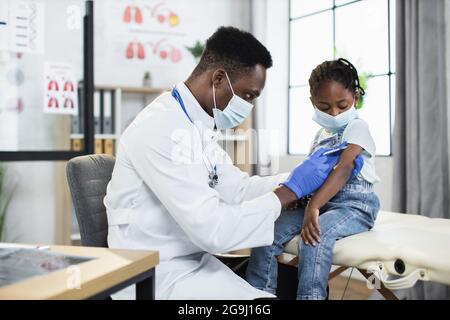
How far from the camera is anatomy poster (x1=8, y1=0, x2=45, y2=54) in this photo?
2889 mm

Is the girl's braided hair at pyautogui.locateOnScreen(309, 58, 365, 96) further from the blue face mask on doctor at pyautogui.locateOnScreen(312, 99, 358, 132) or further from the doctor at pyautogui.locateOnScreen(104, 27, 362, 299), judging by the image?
the doctor at pyautogui.locateOnScreen(104, 27, 362, 299)

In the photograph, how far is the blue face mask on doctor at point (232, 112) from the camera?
1.26 m

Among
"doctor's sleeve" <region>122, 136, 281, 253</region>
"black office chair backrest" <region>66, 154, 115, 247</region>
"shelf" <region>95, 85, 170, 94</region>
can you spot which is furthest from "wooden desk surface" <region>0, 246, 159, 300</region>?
"shelf" <region>95, 85, 170, 94</region>

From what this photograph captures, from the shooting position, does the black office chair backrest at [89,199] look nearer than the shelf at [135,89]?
Yes

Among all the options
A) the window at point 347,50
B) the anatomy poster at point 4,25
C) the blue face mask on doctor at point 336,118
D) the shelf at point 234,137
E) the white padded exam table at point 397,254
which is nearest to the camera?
the white padded exam table at point 397,254

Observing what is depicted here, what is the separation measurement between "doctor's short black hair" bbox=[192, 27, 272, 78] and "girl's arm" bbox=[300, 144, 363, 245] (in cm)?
35

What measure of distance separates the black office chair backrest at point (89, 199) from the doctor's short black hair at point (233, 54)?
409 mm

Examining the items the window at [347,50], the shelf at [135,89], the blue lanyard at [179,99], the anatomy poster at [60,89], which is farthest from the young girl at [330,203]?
the shelf at [135,89]

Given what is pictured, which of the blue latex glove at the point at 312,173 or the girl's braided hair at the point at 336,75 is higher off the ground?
the girl's braided hair at the point at 336,75

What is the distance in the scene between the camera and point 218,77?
1221mm

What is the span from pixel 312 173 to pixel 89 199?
24.6 inches

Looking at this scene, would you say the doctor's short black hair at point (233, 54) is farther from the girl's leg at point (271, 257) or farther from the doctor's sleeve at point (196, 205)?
the girl's leg at point (271, 257)

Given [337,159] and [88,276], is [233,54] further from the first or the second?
[88,276]

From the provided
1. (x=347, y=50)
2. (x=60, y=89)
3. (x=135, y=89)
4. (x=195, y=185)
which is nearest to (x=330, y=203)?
(x=195, y=185)
